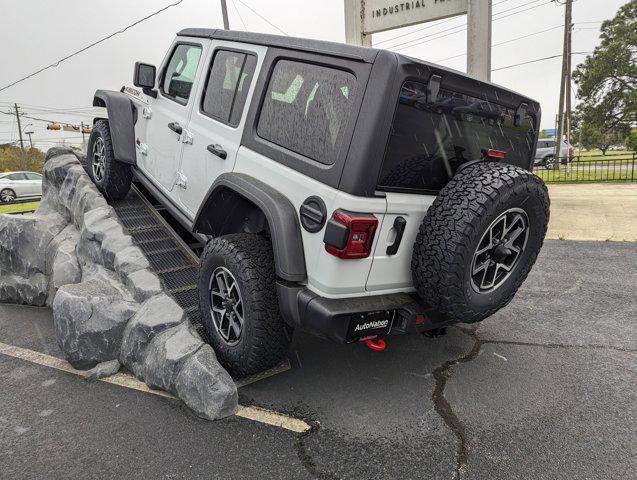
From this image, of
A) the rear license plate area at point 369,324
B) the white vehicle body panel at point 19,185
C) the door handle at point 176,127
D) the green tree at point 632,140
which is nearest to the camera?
the rear license plate area at point 369,324

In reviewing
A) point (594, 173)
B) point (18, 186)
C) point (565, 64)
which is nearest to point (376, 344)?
point (594, 173)

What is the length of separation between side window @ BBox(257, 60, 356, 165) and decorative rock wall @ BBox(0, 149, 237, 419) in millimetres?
1442

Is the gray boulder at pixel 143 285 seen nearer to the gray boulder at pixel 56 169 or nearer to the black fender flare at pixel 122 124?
the black fender flare at pixel 122 124

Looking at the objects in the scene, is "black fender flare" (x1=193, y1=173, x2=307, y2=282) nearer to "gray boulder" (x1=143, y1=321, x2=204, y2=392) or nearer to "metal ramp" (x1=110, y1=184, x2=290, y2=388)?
"gray boulder" (x1=143, y1=321, x2=204, y2=392)

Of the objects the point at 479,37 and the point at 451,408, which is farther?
the point at 479,37

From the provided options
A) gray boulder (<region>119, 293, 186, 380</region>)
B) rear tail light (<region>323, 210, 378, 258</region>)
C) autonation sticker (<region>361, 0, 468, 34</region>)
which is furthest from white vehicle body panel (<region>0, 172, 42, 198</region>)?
rear tail light (<region>323, 210, 378, 258</region>)

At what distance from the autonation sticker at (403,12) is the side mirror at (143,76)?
594 centimetres

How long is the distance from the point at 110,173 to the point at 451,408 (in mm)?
4134

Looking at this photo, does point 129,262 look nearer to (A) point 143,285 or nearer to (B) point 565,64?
(A) point 143,285

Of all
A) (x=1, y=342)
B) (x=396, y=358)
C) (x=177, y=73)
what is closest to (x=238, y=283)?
(x=396, y=358)

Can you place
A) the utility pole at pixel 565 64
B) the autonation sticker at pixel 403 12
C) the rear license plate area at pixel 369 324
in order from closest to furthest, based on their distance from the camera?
1. the rear license plate area at pixel 369 324
2. the autonation sticker at pixel 403 12
3. the utility pole at pixel 565 64

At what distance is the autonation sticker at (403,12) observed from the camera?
8.12m

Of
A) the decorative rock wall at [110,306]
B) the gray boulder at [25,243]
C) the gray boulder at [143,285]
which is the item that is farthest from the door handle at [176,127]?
the gray boulder at [25,243]

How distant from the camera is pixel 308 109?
2740mm
